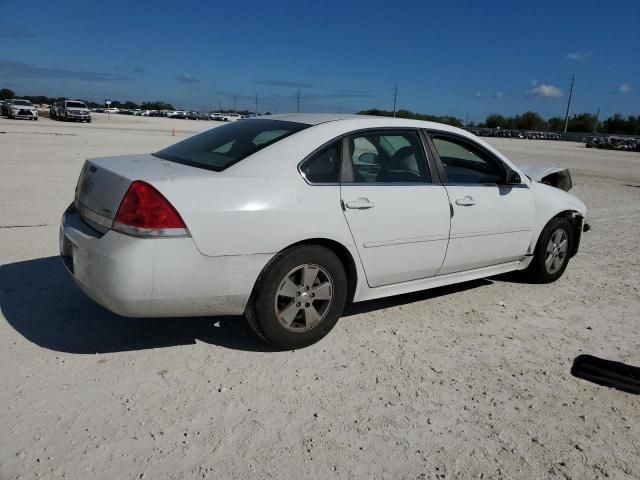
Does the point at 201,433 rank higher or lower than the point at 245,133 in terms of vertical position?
lower

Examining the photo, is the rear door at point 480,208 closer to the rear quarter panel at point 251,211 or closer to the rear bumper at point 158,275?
the rear quarter panel at point 251,211

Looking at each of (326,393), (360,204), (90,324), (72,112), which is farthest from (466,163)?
(72,112)

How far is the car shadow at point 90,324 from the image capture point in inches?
148

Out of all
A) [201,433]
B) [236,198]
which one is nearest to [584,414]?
[201,433]

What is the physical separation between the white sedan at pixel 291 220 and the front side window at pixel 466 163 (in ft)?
0.04

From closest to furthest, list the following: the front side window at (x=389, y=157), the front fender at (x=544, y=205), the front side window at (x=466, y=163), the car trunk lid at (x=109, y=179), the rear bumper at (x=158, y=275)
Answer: the rear bumper at (x=158, y=275) → the car trunk lid at (x=109, y=179) → the front side window at (x=389, y=157) → the front side window at (x=466, y=163) → the front fender at (x=544, y=205)

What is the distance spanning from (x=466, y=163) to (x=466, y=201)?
693 mm

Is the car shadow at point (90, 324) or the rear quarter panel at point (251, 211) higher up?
the rear quarter panel at point (251, 211)

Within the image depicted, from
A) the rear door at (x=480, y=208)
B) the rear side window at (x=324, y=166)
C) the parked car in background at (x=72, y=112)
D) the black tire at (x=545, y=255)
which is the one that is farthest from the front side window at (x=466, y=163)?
the parked car in background at (x=72, y=112)

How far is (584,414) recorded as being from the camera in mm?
3148

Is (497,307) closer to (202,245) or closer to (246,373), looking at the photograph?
(246,373)

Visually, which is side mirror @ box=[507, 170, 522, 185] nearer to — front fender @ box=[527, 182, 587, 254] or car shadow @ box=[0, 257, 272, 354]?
front fender @ box=[527, 182, 587, 254]

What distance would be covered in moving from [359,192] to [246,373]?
1.45m

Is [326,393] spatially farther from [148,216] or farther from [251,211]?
A: [148,216]
